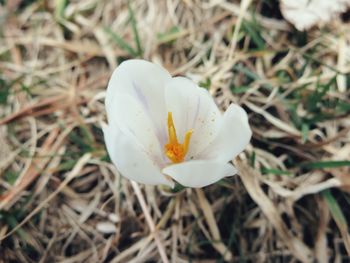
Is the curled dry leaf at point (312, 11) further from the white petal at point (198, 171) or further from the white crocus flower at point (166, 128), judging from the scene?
the white petal at point (198, 171)

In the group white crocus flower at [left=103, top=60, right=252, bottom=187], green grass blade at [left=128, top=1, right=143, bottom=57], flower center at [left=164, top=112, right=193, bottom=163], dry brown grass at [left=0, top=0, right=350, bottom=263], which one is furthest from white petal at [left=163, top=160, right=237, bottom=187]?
green grass blade at [left=128, top=1, right=143, bottom=57]

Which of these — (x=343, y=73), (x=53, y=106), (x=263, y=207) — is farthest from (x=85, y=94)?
(x=343, y=73)

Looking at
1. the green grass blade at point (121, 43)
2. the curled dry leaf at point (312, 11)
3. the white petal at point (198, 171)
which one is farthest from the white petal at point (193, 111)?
the curled dry leaf at point (312, 11)

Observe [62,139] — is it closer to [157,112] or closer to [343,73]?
[157,112]

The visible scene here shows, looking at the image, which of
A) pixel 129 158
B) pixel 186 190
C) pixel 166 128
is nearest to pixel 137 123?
pixel 166 128

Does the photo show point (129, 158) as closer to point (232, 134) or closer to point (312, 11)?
point (232, 134)

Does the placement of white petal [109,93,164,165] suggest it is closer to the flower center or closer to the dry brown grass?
the flower center
